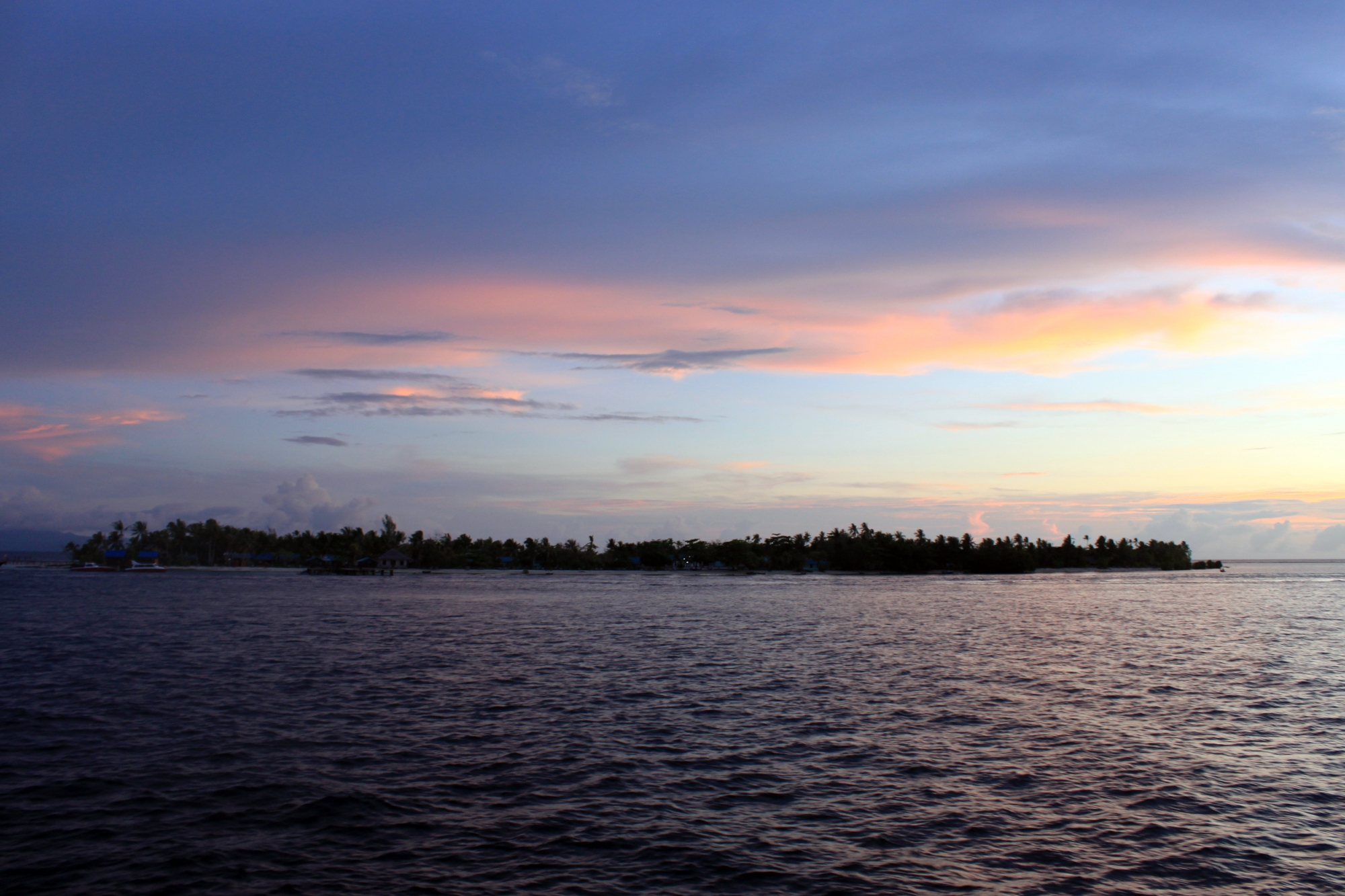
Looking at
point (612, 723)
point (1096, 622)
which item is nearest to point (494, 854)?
point (612, 723)

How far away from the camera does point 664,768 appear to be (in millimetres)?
24781

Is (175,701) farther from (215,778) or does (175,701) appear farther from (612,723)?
(612,723)

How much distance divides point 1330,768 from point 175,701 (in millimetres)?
44947

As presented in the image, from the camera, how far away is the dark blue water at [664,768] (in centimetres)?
1708

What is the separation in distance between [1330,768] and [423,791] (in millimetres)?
28820

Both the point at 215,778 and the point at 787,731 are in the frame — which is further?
the point at 787,731

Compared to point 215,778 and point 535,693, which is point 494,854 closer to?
point 215,778

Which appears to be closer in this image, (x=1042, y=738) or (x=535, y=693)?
(x=1042, y=738)

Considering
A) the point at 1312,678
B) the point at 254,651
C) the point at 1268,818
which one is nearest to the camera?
the point at 1268,818

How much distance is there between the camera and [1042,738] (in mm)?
29266

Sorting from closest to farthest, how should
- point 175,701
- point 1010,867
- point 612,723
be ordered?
point 1010,867 < point 612,723 < point 175,701

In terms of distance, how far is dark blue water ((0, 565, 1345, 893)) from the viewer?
17.1 meters

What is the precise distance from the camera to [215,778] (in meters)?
23.2

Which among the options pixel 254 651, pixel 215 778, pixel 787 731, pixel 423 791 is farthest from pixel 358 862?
pixel 254 651
